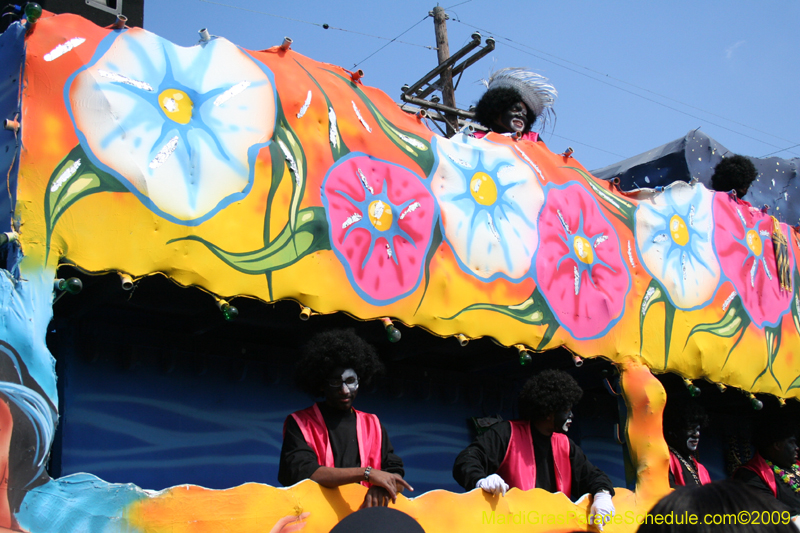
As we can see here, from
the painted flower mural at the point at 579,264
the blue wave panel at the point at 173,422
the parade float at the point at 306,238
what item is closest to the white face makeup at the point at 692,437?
the parade float at the point at 306,238

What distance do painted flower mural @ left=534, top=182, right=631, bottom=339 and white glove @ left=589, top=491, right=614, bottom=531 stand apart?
1189 millimetres

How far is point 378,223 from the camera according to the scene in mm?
4145

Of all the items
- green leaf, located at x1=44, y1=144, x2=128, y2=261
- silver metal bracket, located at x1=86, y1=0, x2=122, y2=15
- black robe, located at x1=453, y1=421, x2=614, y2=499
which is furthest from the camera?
silver metal bracket, located at x1=86, y1=0, x2=122, y2=15

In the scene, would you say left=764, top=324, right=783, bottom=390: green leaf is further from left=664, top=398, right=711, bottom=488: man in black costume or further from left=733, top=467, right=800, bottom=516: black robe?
left=664, top=398, right=711, bottom=488: man in black costume

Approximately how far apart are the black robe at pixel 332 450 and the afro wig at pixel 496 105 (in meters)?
3.48

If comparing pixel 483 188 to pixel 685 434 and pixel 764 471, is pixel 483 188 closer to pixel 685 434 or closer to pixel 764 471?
pixel 685 434

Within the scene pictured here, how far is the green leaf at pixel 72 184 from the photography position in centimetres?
305

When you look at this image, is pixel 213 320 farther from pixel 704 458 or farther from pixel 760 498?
pixel 704 458

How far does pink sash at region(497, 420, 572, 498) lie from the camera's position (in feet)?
13.2

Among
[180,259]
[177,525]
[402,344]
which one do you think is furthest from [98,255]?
[402,344]

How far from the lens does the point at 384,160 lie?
4348 mm

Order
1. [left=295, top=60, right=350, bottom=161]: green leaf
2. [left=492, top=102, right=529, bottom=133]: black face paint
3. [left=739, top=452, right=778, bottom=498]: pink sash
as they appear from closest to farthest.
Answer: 1. [left=295, top=60, right=350, bottom=161]: green leaf
2. [left=739, top=452, right=778, bottom=498]: pink sash
3. [left=492, top=102, right=529, bottom=133]: black face paint

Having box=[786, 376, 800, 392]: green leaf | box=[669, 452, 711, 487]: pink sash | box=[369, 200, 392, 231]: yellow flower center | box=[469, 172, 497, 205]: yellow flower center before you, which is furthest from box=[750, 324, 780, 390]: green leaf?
box=[369, 200, 392, 231]: yellow flower center

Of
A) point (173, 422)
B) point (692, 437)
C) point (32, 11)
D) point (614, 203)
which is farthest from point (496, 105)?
point (32, 11)
